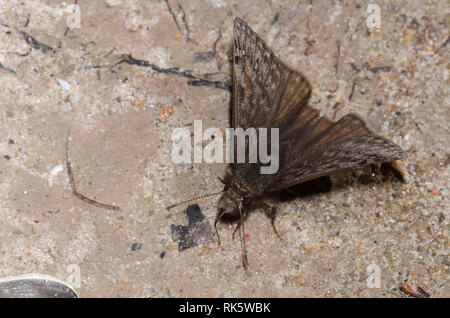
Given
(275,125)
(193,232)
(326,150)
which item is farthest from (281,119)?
(193,232)

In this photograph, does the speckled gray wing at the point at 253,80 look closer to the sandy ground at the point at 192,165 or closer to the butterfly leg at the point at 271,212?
the sandy ground at the point at 192,165

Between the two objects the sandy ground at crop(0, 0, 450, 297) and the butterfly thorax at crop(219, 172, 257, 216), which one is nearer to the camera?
Result: the butterfly thorax at crop(219, 172, 257, 216)

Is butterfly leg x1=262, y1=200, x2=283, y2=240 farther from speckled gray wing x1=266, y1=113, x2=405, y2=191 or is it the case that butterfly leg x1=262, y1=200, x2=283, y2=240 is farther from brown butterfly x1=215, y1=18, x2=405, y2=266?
speckled gray wing x1=266, y1=113, x2=405, y2=191

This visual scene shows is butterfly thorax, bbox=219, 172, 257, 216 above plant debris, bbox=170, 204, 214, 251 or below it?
above

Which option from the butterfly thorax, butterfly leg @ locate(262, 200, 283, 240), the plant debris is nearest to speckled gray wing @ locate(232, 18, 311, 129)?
the butterfly thorax

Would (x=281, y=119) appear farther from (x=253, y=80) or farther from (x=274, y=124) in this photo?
(x=253, y=80)

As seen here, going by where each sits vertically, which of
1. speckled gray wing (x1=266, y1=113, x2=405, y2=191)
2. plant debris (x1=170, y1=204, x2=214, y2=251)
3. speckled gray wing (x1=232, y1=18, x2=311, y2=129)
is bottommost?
plant debris (x1=170, y1=204, x2=214, y2=251)

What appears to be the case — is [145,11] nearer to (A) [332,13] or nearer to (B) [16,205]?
(A) [332,13]

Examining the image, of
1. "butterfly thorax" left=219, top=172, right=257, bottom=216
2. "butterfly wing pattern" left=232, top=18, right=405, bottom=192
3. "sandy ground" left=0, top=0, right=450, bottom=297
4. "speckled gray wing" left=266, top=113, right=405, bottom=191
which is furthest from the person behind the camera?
"sandy ground" left=0, top=0, right=450, bottom=297
